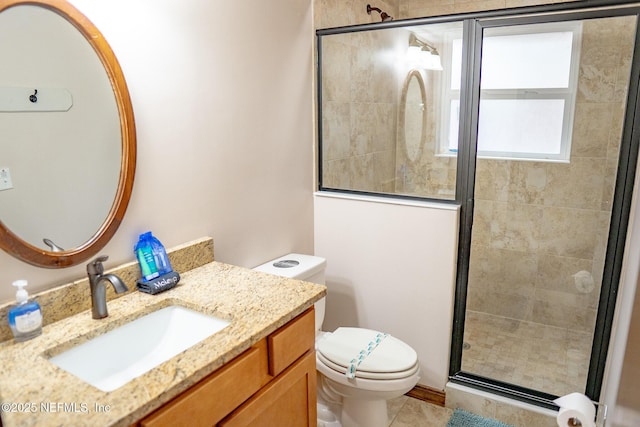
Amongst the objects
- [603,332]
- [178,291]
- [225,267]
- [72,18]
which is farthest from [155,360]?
[603,332]

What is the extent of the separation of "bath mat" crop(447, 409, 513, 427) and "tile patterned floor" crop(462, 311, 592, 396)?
0.22m

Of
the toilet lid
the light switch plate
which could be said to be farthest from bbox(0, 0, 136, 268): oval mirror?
the toilet lid

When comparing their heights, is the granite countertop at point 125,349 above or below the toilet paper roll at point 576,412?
above

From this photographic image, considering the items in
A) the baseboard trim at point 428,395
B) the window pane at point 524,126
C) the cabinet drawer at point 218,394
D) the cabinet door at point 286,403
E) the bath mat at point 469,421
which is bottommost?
the bath mat at point 469,421

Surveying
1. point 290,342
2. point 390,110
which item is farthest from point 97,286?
point 390,110

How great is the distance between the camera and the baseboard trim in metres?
2.31

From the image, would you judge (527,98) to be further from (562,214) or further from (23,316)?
(23,316)

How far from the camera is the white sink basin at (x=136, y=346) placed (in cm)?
122

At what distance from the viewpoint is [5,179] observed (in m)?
1.21

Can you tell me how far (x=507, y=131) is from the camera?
2.57 m

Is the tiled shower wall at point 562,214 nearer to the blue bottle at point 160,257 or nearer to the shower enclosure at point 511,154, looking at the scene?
the shower enclosure at point 511,154

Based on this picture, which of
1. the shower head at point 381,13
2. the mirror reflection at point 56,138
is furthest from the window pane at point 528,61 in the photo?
the mirror reflection at point 56,138

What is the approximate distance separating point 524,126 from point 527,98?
159 millimetres

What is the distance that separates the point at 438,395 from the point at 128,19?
218cm
